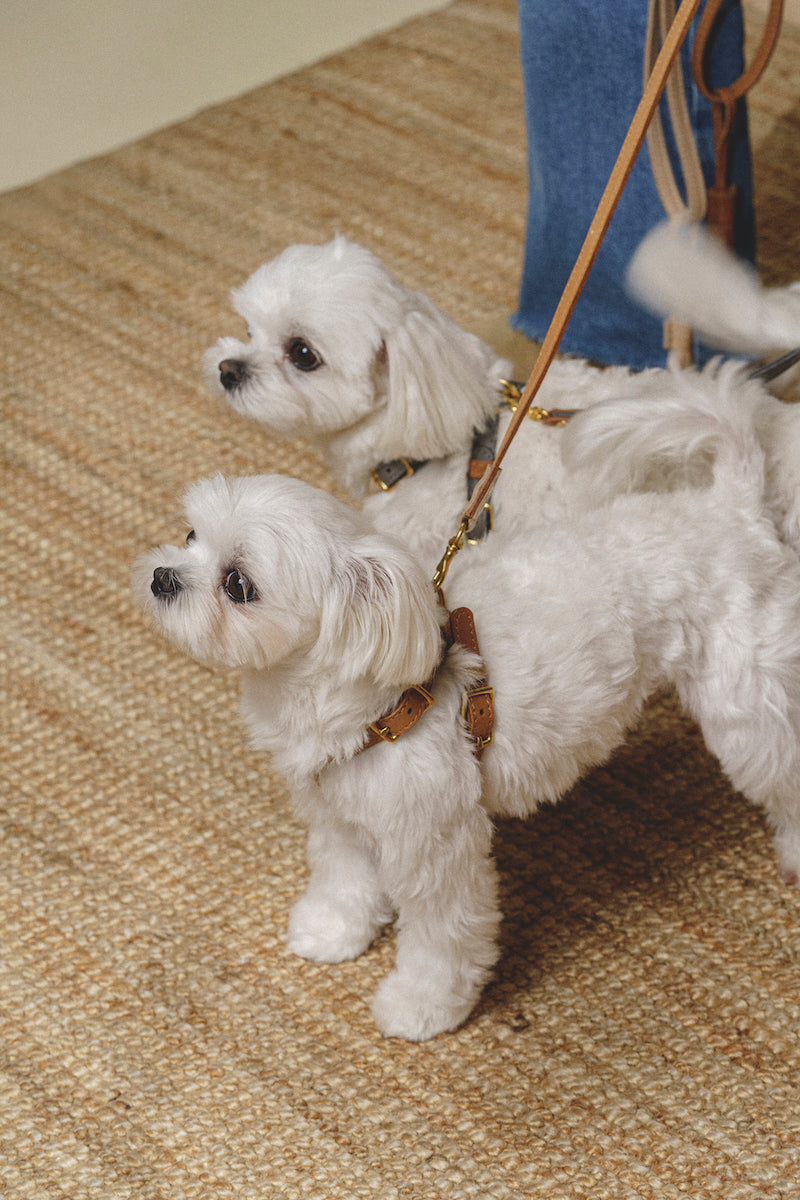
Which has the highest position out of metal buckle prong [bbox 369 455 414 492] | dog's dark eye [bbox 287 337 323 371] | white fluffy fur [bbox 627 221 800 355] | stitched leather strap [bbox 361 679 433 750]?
white fluffy fur [bbox 627 221 800 355]

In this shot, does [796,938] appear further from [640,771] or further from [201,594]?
[201,594]

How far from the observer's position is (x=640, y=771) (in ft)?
4.93

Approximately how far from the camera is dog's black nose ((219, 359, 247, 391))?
1422mm

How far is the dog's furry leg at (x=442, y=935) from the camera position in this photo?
113 centimetres

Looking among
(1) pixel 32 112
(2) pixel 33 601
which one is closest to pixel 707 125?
(2) pixel 33 601

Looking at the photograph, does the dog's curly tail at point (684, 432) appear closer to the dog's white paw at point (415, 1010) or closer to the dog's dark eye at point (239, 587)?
the dog's dark eye at point (239, 587)

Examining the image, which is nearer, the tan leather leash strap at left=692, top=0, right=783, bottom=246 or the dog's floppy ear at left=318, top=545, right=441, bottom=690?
the dog's floppy ear at left=318, top=545, right=441, bottom=690

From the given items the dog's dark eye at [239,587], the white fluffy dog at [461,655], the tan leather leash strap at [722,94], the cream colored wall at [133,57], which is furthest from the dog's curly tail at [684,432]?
the cream colored wall at [133,57]

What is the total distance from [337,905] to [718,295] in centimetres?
73

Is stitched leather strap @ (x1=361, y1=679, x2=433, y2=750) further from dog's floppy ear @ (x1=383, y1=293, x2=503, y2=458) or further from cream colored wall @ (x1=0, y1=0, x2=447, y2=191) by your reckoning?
cream colored wall @ (x1=0, y1=0, x2=447, y2=191)

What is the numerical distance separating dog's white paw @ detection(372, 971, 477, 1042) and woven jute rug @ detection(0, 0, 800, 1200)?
0.07ft

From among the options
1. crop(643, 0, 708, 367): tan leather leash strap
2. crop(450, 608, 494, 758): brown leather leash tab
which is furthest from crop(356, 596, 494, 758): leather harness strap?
crop(643, 0, 708, 367): tan leather leash strap

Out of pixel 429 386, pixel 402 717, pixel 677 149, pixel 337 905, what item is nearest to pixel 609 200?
pixel 429 386

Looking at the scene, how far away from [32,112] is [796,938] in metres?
2.89
